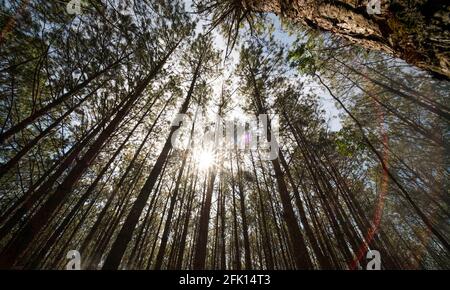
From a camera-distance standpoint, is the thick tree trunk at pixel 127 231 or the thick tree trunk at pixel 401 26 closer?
the thick tree trunk at pixel 401 26

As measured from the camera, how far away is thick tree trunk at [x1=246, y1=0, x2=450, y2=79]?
4.26 ft

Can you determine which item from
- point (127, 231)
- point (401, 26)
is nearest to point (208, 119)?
point (127, 231)

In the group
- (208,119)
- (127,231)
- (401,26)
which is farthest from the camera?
(208,119)

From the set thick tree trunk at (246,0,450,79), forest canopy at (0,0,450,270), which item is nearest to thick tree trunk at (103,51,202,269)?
forest canopy at (0,0,450,270)

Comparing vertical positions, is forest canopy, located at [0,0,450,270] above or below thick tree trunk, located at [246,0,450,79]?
above

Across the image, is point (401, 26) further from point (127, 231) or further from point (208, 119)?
point (208, 119)

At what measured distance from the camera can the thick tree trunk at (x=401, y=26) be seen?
130cm

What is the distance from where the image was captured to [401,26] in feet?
5.05

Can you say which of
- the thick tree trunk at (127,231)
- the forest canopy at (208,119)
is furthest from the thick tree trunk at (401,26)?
the thick tree trunk at (127,231)

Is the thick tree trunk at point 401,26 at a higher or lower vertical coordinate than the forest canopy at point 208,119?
lower

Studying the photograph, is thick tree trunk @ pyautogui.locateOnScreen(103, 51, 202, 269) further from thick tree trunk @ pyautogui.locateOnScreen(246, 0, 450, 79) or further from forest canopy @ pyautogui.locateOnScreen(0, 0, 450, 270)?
thick tree trunk @ pyautogui.locateOnScreen(246, 0, 450, 79)

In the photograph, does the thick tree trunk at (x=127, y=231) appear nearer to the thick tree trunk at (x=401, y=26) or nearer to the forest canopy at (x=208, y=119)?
the forest canopy at (x=208, y=119)

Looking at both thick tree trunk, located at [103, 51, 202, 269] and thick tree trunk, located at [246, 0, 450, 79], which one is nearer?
thick tree trunk, located at [246, 0, 450, 79]
